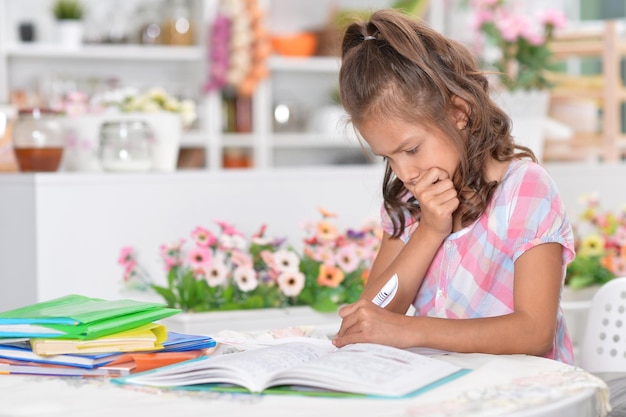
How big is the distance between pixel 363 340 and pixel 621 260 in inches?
62.5

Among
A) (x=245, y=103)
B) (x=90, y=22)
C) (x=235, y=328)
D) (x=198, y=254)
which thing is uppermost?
(x=90, y=22)

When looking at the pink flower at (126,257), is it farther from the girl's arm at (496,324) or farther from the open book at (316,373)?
the open book at (316,373)

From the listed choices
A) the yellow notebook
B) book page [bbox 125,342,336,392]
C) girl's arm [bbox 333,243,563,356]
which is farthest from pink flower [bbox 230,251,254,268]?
book page [bbox 125,342,336,392]

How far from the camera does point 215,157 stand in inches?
199

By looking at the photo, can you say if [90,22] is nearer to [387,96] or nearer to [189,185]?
[189,185]

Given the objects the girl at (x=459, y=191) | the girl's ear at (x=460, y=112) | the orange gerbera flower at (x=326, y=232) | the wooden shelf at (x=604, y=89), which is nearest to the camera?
the girl at (x=459, y=191)

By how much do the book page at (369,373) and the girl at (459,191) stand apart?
0.28 metres

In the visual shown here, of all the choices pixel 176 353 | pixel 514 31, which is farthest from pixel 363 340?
pixel 514 31

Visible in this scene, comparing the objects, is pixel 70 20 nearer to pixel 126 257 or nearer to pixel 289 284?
pixel 126 257

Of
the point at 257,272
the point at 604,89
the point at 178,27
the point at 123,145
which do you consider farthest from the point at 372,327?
the point at 178,27

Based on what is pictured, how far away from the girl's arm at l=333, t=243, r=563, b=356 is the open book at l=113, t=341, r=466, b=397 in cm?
15

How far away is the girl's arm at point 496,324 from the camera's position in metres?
1.34

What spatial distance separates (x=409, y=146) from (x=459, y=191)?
5.1 inches

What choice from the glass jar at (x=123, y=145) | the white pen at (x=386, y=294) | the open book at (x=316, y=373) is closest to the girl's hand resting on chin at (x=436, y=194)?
the white pen at (x=386, y=294)
